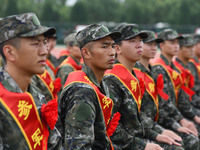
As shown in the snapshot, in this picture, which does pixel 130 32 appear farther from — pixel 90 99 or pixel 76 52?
pixel 76 52

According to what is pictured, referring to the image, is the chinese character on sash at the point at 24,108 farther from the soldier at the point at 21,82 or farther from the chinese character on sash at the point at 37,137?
the chinese character on sash at the point at 37,137

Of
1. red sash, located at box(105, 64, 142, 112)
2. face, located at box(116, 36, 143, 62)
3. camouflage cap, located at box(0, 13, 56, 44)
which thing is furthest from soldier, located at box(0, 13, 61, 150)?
face, located at box(116, 36, 143, 62)

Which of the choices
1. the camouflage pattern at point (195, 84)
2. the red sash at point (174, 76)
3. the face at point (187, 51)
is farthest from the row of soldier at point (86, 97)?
the face at point (187, 51)

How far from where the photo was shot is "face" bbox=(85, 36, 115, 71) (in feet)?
9.16

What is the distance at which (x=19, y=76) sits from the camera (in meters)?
2.18

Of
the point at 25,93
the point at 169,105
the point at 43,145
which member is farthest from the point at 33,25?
the point at 169,105

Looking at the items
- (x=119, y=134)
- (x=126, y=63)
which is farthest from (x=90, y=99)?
(x=126, y=63)

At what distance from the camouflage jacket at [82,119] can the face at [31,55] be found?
0.46m

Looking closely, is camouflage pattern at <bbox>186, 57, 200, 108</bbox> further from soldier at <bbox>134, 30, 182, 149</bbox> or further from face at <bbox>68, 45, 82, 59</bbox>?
face at <bbox>68, 45, 82, 59</bbox>

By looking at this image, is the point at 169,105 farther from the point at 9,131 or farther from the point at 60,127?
the point at 9,131

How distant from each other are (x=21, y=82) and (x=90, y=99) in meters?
0.62

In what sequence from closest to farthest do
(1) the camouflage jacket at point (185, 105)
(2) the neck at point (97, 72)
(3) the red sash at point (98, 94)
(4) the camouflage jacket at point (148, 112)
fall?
1. (3) the red sash at point (98, 94)
2. (2) the neck at point (97, 72)
3. (4) the camouflage jacket at point (148, 112)
4. (1) the camouflage jacket at point (185, 105)

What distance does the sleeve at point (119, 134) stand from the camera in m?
3.22

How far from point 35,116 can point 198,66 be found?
19.0 feet
